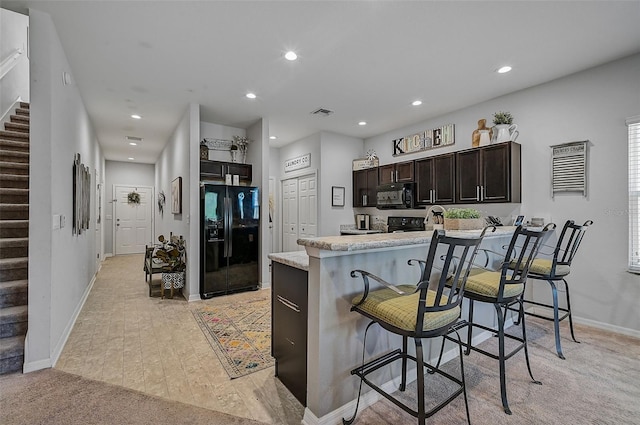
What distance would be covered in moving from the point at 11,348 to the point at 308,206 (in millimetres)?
4497

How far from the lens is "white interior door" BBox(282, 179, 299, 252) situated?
6.49m

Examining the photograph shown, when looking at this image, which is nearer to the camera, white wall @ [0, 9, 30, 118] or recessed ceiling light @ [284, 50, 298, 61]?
recessed ceiling light @ [284, 50, 298, 61]

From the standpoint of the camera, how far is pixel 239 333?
2.98 metres

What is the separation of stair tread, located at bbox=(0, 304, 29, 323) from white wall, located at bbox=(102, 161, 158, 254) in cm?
662

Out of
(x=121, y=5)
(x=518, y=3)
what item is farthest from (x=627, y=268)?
(x=121, y=5)

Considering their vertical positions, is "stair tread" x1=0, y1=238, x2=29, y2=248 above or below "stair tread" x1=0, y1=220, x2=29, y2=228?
below

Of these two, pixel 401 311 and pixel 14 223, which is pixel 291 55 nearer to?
pixel 401 311

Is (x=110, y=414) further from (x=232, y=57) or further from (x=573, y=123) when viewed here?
(x=573, y=123)

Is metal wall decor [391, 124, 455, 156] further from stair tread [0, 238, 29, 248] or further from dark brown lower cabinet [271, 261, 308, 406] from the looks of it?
stair tread [0, 238, 29, 248]

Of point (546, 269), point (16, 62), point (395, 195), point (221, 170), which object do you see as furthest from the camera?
point (395, 195)

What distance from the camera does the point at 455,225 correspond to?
8.73ft

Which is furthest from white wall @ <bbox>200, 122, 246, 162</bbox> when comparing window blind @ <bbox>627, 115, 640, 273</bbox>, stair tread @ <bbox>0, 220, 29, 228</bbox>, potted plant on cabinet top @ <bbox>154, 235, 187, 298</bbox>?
window blind @ <bbox>627, 115, 640, 273</bbox>

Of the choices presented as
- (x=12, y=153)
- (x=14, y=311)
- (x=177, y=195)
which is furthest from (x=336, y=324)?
(x=177, y=195)

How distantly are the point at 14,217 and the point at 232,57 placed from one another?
284 cm
